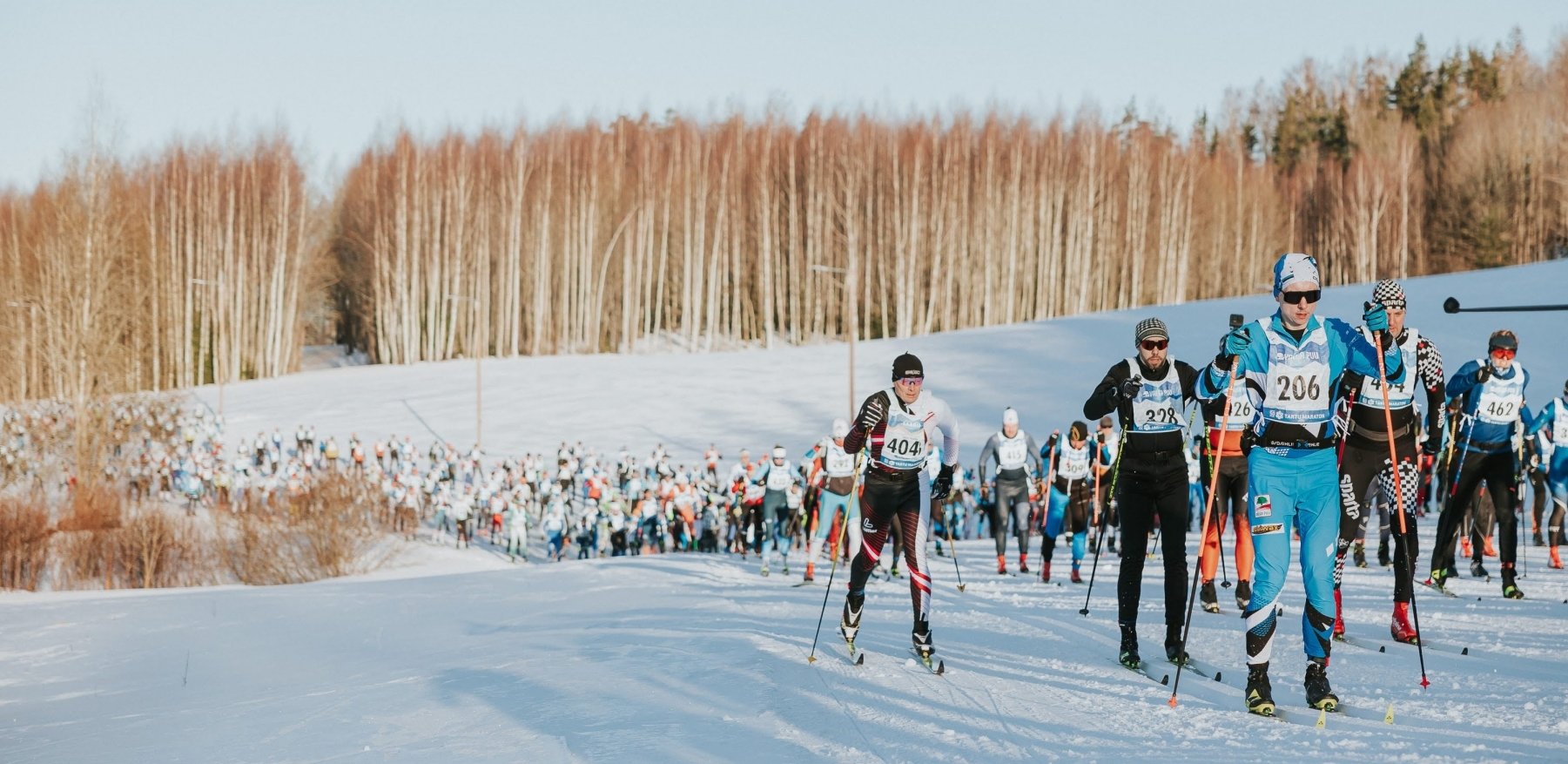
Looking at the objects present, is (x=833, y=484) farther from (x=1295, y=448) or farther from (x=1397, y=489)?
(x=1295, y=448)

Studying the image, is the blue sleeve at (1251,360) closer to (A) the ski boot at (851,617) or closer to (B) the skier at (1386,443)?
(B) the skier at (1386,443)

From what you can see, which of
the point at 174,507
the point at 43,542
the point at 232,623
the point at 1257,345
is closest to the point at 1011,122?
the point at 174,507

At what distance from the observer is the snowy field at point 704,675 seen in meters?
5.65

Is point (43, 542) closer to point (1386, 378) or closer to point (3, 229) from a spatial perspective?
point (1386, 378)

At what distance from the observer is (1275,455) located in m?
5.69

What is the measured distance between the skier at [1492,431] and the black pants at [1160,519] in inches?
123

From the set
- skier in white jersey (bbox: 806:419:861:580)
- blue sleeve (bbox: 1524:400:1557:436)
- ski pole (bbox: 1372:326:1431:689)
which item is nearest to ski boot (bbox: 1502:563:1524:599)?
ski pole (bbox: 1372:326:1431:689)

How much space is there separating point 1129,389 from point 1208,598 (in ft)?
9.40

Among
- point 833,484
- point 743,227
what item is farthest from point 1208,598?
point 743,227

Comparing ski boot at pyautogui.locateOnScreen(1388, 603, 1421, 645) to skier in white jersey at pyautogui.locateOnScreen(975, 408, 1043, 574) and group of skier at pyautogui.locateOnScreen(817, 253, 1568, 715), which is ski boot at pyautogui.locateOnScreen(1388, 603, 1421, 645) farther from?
skier in white jersey at pyautogui.locateOnScreen(975, 408, 1043, 574)

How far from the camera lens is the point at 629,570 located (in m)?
15.1

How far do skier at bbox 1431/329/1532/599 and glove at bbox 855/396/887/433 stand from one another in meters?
4.27

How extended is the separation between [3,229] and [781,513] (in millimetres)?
61482

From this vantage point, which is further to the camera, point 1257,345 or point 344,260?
point 344,260
